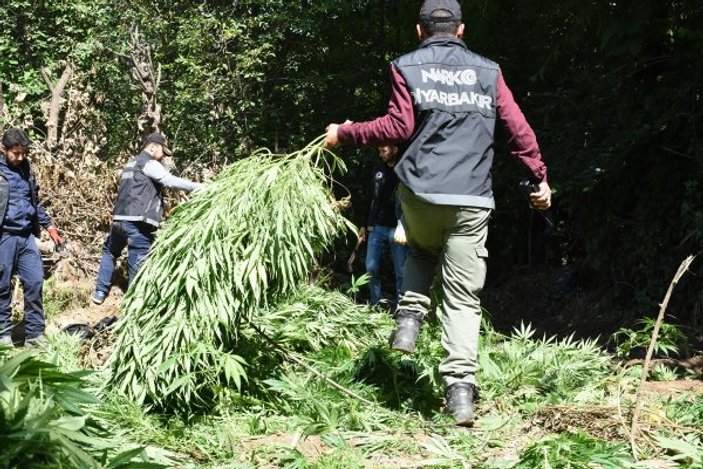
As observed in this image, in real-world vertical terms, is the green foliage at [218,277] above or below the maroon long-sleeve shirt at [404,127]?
below

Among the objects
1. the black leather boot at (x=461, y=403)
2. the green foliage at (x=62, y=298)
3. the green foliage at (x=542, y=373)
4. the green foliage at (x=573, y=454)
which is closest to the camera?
the green foliage at (x=573, y=454)

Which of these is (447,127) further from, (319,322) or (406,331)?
(319,322)

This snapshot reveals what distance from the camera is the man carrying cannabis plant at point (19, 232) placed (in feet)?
25.7

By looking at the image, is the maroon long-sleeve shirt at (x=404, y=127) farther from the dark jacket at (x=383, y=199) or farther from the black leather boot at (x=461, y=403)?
the dark jacket at (x=383, y=199)

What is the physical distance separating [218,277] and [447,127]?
139 centimetres

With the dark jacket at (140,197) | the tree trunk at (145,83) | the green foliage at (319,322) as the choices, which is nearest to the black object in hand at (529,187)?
the green foliage at (319,322)

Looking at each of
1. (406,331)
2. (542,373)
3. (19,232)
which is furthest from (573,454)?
(19,232)

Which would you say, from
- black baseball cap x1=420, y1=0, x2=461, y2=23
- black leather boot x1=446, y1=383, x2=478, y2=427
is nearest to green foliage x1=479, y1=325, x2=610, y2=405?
black leather boot x1=446, y1=383, x2=478, y2=427

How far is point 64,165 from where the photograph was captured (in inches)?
468

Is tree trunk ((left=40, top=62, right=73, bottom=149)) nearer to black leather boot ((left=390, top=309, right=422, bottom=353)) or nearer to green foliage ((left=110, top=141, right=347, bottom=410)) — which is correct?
green foliage ((left=110, top=141, right=347, bottom=410))

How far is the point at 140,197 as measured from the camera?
888 centimetres

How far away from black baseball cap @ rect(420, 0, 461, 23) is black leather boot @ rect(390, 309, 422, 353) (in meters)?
1.48

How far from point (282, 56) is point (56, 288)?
5.54 m

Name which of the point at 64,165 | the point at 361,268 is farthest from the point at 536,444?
the point at 361,268
